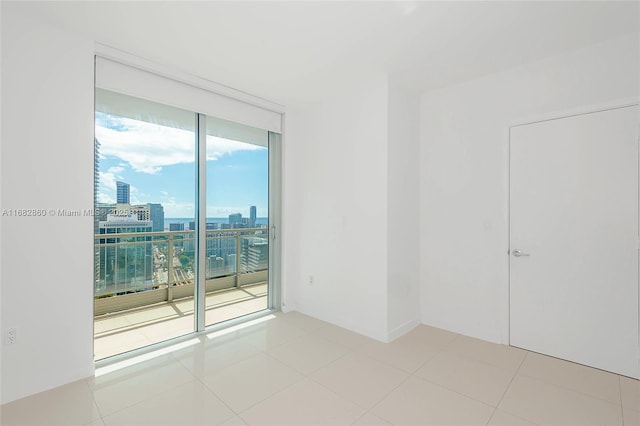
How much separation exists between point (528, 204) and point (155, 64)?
3.78 metres

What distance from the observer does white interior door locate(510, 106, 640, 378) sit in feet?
7.66

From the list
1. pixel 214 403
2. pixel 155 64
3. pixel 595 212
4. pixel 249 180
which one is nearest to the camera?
pixel 214 403

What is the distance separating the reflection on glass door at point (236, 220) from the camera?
3.39 m

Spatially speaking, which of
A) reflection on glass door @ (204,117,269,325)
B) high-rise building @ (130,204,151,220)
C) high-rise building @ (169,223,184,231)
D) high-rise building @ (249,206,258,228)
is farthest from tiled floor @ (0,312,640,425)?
high-rise building @ (249,206,258,228)

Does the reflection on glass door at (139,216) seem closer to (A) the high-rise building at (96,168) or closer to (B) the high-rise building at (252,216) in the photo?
(A) the high-rise building at (96,168)

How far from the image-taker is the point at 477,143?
307 cm

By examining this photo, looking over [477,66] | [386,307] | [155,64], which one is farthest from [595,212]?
[155,64]

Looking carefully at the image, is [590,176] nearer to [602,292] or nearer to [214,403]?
[602,292]

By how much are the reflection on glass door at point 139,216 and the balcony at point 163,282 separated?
0.01 m

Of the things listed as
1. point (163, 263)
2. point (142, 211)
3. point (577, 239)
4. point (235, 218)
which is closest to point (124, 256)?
point (163, 263)

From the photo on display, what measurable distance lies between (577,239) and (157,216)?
400 centimetres

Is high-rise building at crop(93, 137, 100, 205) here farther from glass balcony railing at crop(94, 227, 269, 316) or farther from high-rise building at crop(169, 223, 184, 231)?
high-rise building at crop(169, 223, 184, 231)

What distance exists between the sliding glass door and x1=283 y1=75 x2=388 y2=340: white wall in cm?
35

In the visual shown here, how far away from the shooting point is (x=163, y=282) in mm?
3428
